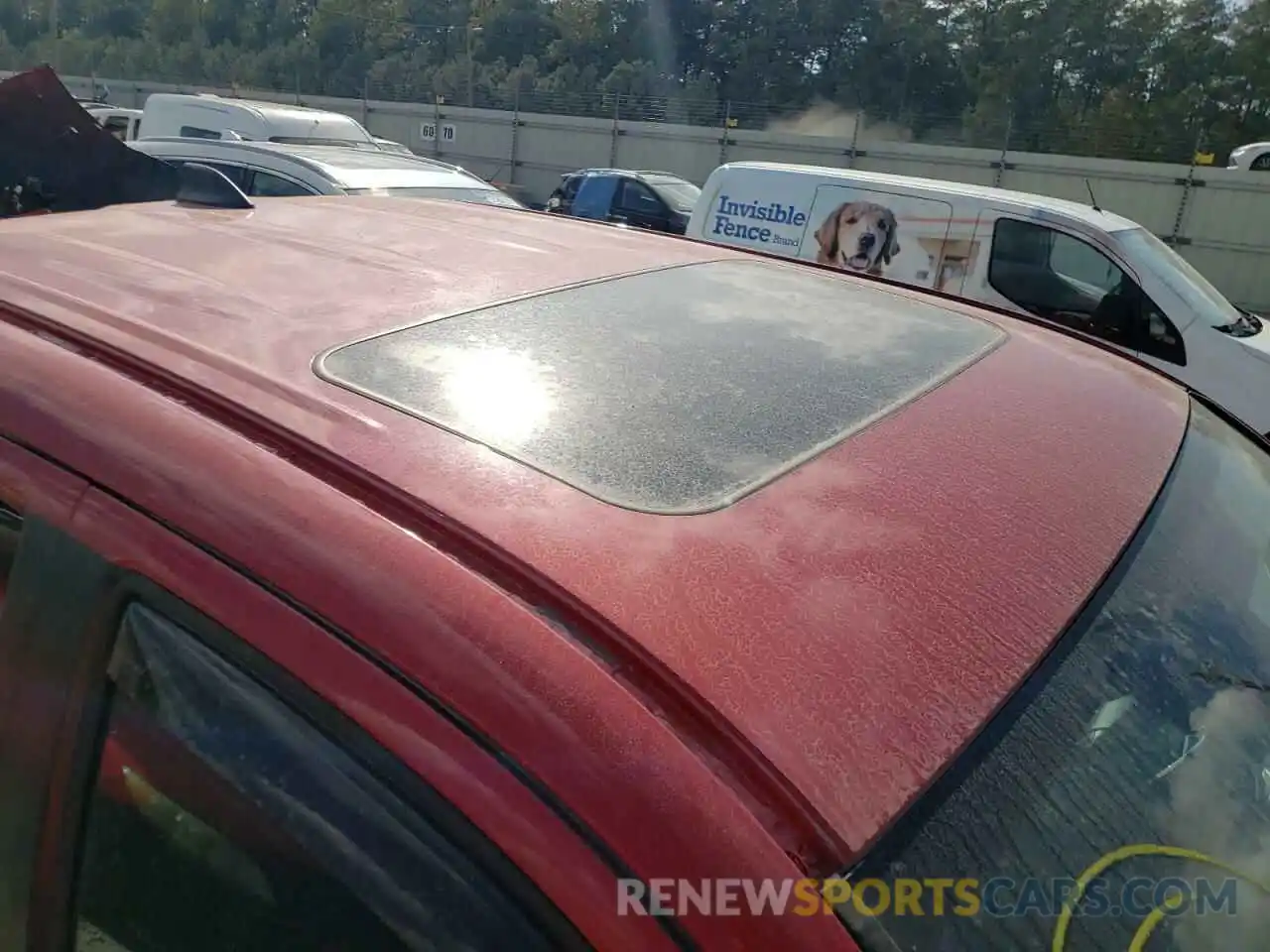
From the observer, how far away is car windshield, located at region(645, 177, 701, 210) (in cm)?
1426

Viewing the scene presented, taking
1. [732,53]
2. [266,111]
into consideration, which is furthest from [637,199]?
[732,53]

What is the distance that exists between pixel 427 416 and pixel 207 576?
325mm

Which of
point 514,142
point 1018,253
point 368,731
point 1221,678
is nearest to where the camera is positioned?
point 368,731

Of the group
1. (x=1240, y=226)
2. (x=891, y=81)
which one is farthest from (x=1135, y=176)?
(x=891, y=81)

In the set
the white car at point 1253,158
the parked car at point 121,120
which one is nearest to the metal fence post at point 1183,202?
the white car at point 1253,158

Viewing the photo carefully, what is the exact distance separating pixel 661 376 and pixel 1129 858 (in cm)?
80

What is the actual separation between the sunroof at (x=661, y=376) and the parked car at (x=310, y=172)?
22.4 ft

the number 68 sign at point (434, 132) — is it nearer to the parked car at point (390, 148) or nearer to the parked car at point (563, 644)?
the parked car at point (390, 148)

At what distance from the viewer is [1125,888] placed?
0.94 meters

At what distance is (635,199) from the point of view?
1434 centimetres

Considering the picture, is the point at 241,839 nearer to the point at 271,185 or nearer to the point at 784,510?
the point at 784,510

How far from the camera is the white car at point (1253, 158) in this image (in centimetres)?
1759

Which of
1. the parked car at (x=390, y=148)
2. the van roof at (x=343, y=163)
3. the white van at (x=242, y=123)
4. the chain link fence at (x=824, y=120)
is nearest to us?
the van roof at (x=343, y=163)

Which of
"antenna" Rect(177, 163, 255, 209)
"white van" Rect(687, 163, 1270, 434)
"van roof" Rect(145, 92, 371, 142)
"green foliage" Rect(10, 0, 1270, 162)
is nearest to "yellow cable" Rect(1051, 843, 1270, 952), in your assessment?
"antenna" Rect(177, 163, 255, 209)
